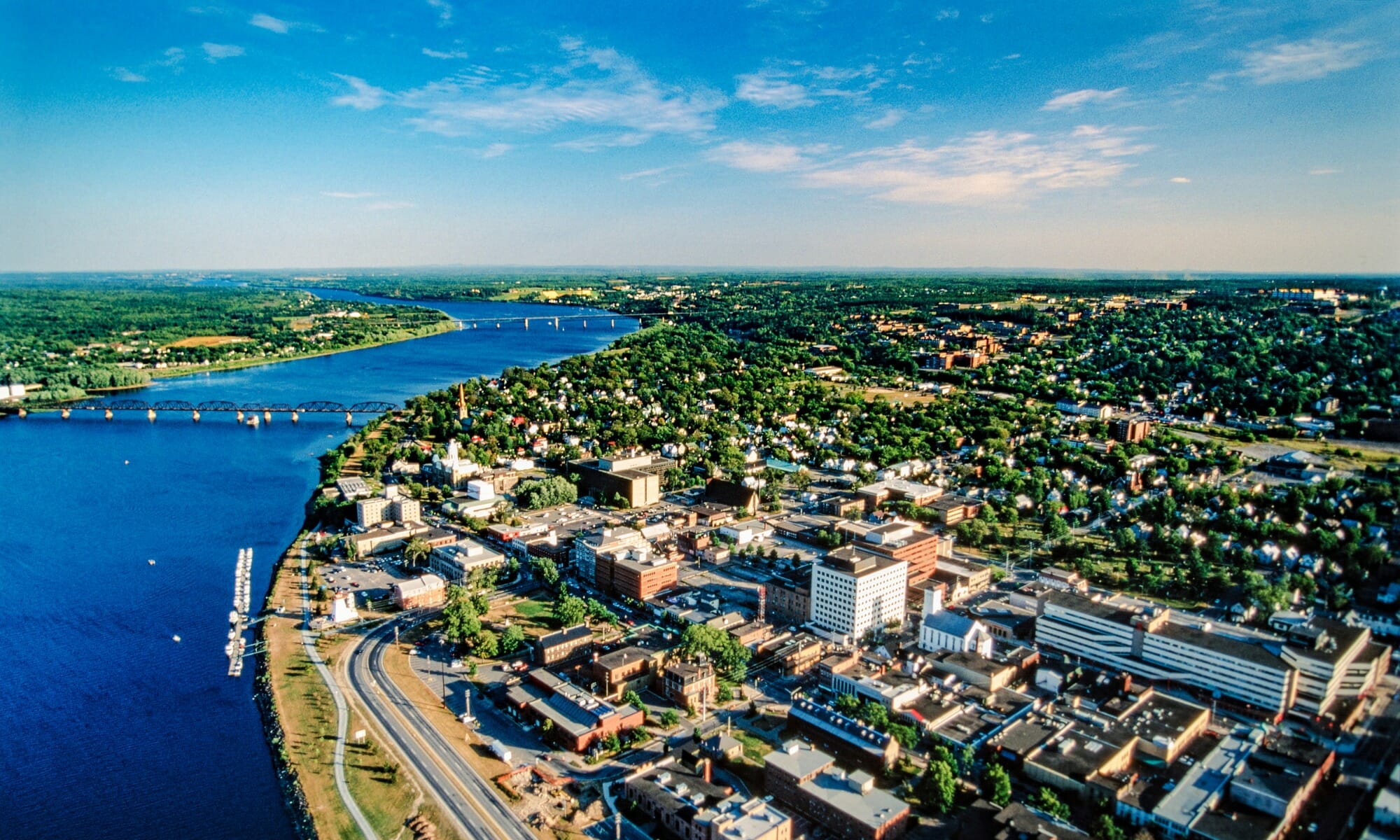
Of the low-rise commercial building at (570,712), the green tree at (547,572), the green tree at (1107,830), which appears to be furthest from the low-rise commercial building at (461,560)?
the green tree at (1107,830)

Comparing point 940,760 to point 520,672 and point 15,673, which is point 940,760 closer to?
point 520,672

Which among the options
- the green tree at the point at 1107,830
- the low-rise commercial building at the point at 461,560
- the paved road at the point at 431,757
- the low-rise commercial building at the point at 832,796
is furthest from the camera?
the low-rise commercial building at the point at 461,560

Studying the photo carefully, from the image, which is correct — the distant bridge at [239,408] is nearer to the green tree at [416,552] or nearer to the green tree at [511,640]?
the green tree at [416,552]

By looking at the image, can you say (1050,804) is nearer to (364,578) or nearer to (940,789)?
(940,789)

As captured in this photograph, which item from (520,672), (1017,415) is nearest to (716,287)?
(1017,415)

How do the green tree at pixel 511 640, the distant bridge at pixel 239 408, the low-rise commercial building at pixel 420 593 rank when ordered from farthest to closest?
the distant bridge at pixel 239 408
the low-rise commercial building at pixel 420 593
the green tree at pixel 511 640

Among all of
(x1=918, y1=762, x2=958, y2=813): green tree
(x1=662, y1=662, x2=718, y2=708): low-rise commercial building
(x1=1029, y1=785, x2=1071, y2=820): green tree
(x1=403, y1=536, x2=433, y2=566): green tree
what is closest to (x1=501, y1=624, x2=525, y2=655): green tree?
(x1=662, y1=662, x2=718, y2=708): low-rise commercial building

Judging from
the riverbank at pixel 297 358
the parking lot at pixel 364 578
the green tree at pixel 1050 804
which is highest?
the riverbank at pixel 297 358

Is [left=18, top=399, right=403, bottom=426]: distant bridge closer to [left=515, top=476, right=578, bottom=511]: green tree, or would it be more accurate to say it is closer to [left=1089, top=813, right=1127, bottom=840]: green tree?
[left=515, top=476, right=578, bottom=511]: green tree
